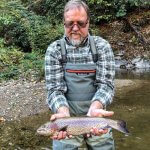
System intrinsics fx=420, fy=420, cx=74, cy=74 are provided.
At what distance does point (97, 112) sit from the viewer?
11.8 feet

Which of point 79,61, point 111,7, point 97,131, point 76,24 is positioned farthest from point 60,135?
point 111,7

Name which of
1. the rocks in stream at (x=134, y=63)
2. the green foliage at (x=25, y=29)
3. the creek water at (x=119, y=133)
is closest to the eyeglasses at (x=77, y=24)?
the creek water at (x=119, y=133)

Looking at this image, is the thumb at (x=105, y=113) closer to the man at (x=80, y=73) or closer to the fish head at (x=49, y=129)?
the man at (x=80, y=73)

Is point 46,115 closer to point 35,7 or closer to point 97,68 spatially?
point 97,68

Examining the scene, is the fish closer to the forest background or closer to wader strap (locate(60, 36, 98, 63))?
wader strap (locate(60, 36, 98, 63))

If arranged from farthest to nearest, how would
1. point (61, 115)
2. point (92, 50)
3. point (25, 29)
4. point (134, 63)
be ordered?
1. point (25, 29)
2. point (134, 63)
3. point (92, 50)
4. point (61, 115)

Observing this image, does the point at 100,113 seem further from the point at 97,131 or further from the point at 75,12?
the point at 75,12

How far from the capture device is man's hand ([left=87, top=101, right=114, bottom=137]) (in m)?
3.53

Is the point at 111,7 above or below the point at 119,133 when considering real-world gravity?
above

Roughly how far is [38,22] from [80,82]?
15977mm

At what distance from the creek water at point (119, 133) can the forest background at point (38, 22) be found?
5.73 metres

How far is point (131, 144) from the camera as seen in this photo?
24.3 ft

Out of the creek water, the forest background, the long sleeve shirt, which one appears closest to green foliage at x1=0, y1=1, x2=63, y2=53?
the forest background

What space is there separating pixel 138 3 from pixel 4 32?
6559 millimetres
